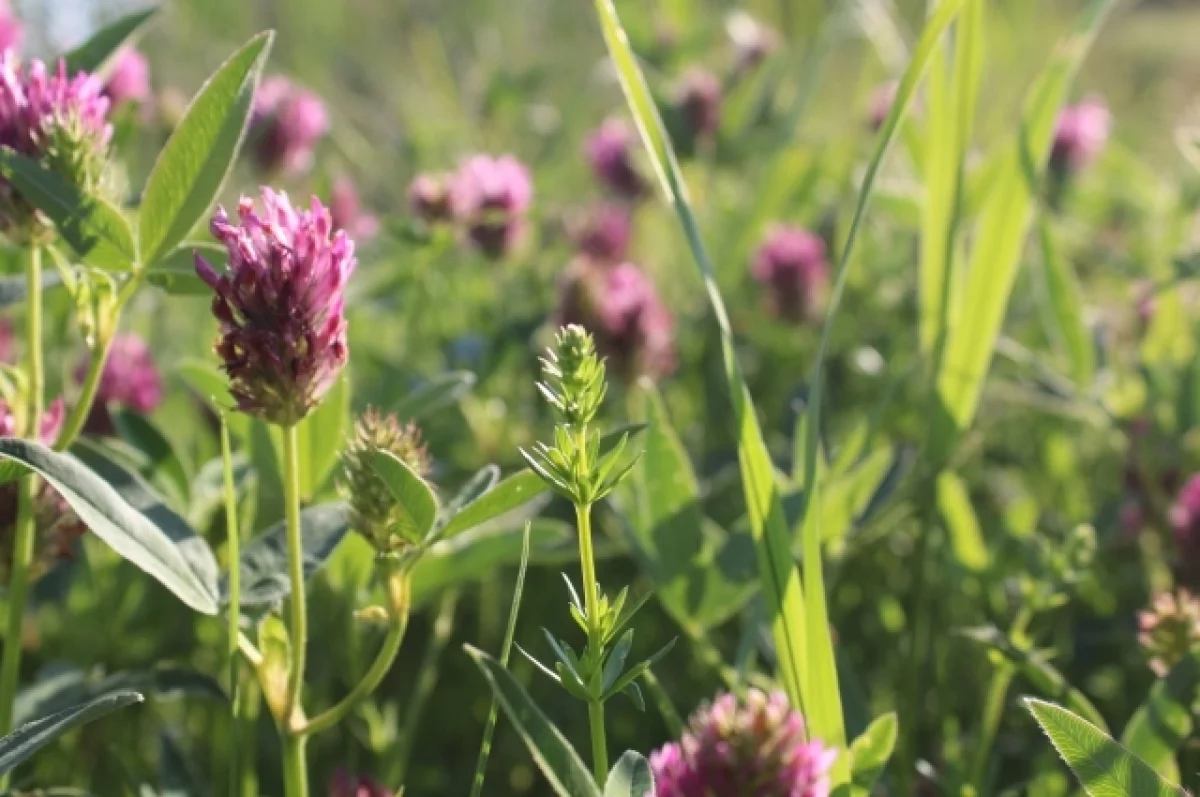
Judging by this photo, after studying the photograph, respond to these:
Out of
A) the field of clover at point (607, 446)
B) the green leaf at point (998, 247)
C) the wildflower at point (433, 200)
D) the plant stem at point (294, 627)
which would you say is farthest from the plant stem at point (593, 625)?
the wildflower at point (433, 200)

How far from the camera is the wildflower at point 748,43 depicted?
2.16 m

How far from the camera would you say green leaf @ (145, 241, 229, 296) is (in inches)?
30.0

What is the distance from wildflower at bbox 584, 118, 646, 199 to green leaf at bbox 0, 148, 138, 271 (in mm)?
1400

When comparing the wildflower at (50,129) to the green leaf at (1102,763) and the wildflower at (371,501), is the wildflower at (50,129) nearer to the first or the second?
the wildflower at (371,501)

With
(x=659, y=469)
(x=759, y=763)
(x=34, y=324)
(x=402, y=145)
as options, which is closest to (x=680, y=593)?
(x=659, y=469)

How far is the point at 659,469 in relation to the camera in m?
0.94

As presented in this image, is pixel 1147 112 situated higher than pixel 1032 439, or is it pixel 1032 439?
pixel 1032 439

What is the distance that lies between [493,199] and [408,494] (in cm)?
102

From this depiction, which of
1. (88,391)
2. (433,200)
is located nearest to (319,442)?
(88,391)

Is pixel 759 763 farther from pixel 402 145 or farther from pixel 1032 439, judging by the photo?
pixel 402 145

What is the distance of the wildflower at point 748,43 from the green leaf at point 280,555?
149 cm

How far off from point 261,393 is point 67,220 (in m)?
0.16

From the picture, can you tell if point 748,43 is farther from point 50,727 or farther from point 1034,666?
point 50,727

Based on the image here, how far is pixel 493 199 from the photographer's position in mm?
1624
